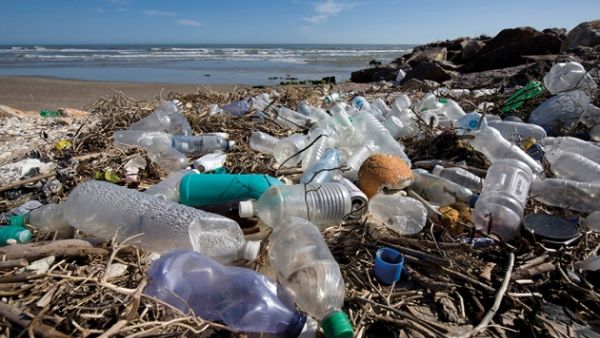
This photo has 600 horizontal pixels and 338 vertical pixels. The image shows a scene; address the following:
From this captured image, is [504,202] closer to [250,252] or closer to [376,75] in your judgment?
[250,252]

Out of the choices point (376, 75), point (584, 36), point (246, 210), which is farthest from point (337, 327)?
point (584, 36)

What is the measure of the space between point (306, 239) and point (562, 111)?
2913mm

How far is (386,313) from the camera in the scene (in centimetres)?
118

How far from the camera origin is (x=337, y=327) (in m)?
0.92

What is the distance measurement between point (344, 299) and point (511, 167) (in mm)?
1252

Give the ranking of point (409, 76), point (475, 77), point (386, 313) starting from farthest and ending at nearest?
point (409, 76)
point (475, 77)
point (386, 313)

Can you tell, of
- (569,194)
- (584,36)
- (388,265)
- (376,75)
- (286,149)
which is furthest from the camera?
(376,75)

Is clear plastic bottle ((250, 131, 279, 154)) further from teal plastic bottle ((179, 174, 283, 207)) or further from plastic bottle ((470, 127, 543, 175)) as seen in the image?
plastic bottle ((470, 127, 543, 175))

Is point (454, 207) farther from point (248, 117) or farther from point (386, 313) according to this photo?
point (248, 117)

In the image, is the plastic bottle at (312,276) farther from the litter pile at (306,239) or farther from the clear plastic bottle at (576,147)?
the clear plastic bottle at (576,147)

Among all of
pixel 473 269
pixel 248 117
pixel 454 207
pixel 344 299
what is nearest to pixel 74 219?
pixel 344 299

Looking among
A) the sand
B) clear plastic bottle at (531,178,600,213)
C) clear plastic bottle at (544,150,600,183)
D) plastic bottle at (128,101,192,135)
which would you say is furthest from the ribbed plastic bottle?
the sand

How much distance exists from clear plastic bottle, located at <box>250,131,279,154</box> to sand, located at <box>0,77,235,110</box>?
399cm

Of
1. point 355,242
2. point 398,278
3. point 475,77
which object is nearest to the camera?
point 398,278
